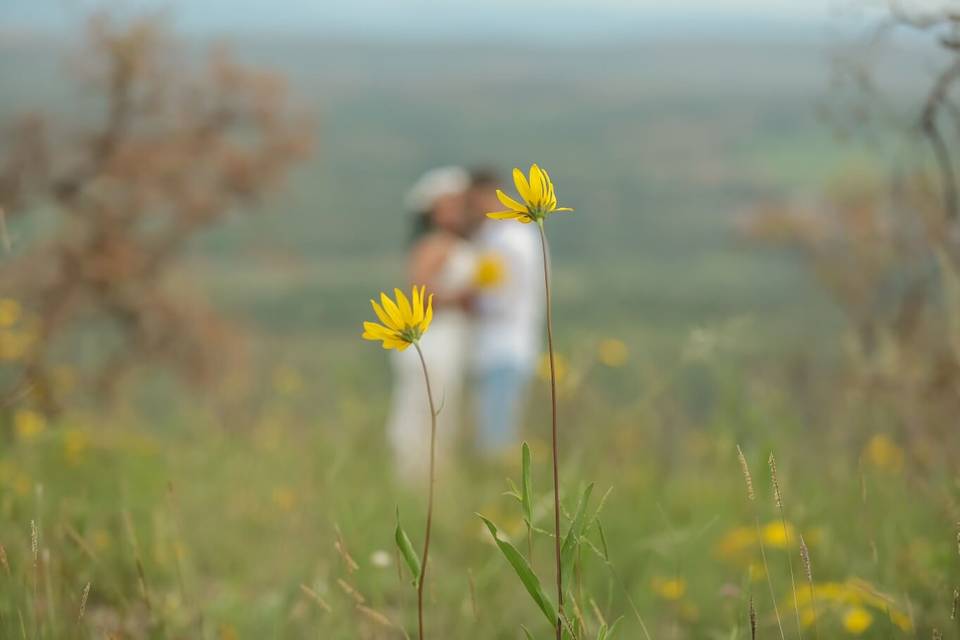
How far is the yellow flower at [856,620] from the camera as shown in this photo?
6.24ft

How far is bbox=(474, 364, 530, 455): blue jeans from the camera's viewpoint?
549 centimetres

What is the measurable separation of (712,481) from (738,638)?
2258 mm

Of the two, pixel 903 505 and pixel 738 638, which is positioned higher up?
pixel 738 638

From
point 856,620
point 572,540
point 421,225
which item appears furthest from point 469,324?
point 572,540

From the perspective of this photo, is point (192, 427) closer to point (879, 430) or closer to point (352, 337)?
point (879, 430)

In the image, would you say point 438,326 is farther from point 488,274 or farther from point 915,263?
point 915,263

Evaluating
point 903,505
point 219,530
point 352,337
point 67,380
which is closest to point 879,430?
point 903,505

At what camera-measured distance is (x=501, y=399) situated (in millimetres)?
5656

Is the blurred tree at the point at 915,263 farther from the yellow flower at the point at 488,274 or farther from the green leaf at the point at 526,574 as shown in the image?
the yellow flower at the point at 488,274

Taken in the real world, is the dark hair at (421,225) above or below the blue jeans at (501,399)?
above

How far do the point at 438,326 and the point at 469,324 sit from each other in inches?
7.9

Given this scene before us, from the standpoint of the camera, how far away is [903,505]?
9.68 feet

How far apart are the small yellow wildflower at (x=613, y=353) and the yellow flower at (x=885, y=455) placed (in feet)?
2.91

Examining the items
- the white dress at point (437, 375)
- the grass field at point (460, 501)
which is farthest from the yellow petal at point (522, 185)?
the white dress at point (437, 375)
